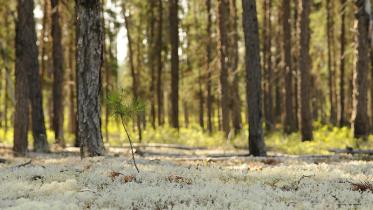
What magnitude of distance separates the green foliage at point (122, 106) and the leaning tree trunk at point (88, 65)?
2.13 metres

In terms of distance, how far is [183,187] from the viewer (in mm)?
9156

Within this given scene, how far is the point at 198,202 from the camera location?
790cm

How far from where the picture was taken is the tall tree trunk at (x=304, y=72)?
22.2 metres

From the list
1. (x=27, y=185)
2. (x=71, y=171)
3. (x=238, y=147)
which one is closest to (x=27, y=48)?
(x=71, y=171)

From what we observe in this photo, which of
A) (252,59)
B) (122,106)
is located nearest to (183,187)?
(122,106)

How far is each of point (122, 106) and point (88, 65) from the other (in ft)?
8.98

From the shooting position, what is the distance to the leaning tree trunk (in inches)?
538

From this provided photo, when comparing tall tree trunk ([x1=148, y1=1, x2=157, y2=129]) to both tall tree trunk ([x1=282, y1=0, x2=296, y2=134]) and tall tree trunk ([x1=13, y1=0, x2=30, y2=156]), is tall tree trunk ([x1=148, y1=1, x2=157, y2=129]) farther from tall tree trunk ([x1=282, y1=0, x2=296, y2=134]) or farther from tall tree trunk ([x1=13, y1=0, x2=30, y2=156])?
tall tree trunk ([x1=13, y1=0, x2=30, y2=156])

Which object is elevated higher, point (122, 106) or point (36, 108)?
point (36, 108)

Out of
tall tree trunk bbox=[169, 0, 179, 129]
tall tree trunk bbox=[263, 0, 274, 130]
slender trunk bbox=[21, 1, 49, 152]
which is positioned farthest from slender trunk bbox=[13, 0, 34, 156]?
tall tree trunk bbox=[263, 0, 274, 130]

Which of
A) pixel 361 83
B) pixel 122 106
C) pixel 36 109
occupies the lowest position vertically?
pixel 122 106

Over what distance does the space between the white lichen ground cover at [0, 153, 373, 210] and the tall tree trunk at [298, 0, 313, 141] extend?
1039 centimetres

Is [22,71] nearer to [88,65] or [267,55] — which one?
[88,65]

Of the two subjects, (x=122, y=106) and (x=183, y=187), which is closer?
(x=183, y=187)
